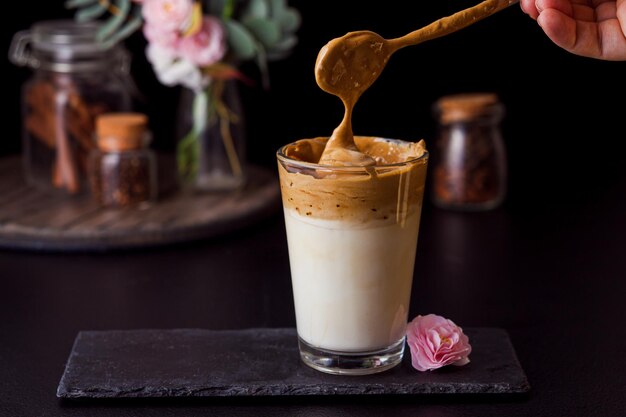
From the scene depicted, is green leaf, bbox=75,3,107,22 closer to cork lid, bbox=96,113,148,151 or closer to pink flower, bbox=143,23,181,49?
pink flower, bbox=143,23,181,49

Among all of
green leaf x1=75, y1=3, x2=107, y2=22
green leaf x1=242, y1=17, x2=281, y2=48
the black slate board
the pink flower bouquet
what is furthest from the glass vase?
the black slate board

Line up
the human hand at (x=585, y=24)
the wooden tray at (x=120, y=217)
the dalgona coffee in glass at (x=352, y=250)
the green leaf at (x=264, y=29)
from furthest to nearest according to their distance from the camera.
Answer: the green leaf at (x=264, y=29) < the wooden tray at (x=120, y=217) < the human hand at (x=585, y=24) < the dalgona coffee in glass at (x=352, y=250)

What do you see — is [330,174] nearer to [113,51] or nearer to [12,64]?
[113,51]

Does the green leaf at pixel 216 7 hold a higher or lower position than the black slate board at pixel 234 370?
higher

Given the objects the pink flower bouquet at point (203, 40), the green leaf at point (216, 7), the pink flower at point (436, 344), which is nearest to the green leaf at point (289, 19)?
the pink flower bouquet at point (203, 40)

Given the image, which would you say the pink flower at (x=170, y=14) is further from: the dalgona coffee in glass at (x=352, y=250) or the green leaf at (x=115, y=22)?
the dalgona coffee in glass at (x=352, y=250)

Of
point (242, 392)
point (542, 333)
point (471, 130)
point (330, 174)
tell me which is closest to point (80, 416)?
point (242, 392)

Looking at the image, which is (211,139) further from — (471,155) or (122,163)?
(471,155)

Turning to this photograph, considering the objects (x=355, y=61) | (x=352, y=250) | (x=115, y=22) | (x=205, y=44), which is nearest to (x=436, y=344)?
(x=352, y=250)
